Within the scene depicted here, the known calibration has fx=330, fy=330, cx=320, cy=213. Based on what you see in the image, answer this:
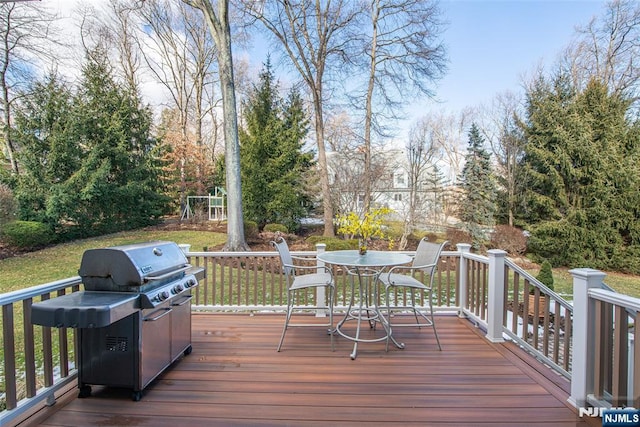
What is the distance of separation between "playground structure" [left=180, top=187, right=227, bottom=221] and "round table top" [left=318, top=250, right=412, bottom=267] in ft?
36.5

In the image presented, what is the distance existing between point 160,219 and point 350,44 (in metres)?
9.45

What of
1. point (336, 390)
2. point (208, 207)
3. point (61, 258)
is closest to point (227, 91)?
point (61, 258)

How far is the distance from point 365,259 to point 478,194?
330 inches

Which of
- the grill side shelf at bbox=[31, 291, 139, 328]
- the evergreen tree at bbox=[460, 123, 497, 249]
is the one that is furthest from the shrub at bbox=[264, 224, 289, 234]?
the grill side shelf at bbox=[31, 291, 139, 328]

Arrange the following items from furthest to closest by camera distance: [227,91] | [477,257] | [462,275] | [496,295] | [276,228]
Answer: [276,228]
[227,91]
[462,275]
[477,257]
[496,295]

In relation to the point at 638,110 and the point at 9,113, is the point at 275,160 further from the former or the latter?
the point at 638,110

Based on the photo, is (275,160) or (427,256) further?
(275,160)

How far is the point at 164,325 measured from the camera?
2396mm

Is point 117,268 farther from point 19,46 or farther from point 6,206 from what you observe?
point 19,46

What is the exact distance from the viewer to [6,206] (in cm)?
851

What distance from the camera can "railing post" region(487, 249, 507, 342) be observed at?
2994 mm

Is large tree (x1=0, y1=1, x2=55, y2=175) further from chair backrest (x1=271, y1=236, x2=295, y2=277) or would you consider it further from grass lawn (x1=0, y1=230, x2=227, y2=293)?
chair backrest (x1=271, y1=236, x2=295, y2=277)

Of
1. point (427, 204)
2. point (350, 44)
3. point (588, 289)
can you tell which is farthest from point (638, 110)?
point (588, 289)

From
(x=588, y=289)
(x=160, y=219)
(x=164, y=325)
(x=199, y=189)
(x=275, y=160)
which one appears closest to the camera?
(x=588, y=289)
